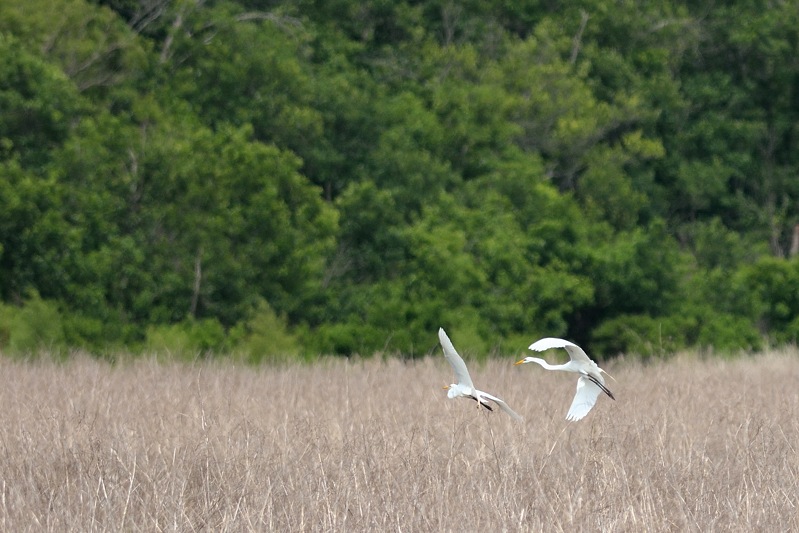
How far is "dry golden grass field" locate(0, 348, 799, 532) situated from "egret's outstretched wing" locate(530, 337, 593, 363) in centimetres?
39

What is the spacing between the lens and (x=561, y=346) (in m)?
6.26

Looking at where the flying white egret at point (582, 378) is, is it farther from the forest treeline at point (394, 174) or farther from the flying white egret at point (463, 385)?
the forest treeline at point (394, 174)

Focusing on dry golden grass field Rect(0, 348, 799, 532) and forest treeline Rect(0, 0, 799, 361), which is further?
forest treeline Rect(0, 0, 799, 361)

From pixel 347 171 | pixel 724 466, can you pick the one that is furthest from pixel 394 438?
pixel 347 171

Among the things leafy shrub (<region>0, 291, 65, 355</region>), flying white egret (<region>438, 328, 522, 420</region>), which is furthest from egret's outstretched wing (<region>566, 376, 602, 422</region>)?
leafy shrub (<region>0, 291, 65, 355</region>)

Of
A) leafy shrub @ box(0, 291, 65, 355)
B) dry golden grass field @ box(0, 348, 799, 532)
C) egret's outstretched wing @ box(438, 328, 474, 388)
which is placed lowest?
leafy shrub @ box(0, 291, 65, 355)

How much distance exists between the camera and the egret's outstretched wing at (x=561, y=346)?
6220 mm

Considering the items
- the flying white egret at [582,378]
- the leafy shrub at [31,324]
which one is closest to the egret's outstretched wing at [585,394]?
the flying white egret at [582,378]

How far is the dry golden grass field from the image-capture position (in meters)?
5.28

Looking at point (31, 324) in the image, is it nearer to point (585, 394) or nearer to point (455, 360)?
point (585, 394)

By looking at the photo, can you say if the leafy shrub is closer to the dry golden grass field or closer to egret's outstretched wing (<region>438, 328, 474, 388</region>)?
the dry golden grass field

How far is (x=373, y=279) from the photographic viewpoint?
864 inches

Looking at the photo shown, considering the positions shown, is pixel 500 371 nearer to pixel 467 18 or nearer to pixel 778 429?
pixel 778 429

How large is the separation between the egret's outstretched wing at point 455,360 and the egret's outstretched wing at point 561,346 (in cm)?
35
